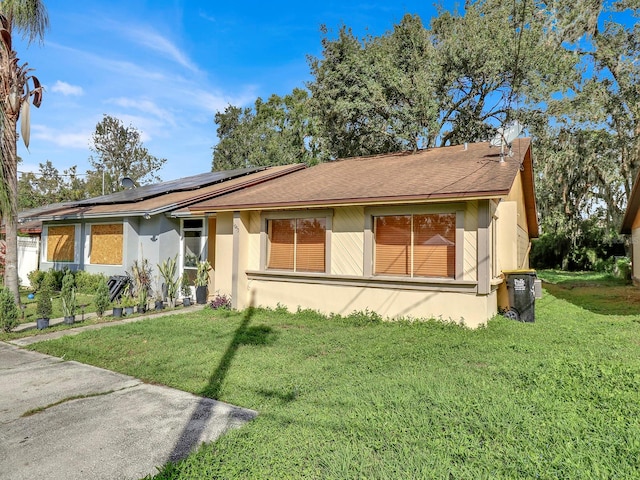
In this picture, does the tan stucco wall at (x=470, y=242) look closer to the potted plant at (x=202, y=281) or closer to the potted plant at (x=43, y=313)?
the potted plant at (x=202, y=281)

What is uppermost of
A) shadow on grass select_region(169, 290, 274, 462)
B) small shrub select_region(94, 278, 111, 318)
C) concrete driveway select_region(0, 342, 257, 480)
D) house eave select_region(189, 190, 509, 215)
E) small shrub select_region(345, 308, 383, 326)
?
house eave select_region(189, 190, 509, 215)

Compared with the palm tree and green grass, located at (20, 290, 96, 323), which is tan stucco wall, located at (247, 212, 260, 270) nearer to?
green grass, located at (20, 290, 96, 323)

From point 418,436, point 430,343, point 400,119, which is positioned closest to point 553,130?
point 400,119

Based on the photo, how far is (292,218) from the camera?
9312 mm

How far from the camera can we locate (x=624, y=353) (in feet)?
18.6

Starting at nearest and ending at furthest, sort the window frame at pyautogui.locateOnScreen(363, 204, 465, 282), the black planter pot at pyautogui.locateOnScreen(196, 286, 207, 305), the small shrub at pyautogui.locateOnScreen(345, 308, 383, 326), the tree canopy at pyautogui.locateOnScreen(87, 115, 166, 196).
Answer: the window frame at pyautogui.locateOnScreen(363, 204, 465, 282)
the small shrub at pyautogui.locateOnScreen(345, 308, 383, 326)
the black planter pot at pyautogui.locateOnScreen(196, 286, 207, 305)
the tree canopy at pyautogui.locateOnScreen(87, 115, 166, 196)

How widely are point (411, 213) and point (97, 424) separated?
6271 millimetres

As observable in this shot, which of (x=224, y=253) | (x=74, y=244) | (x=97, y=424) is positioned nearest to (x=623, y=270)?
Result: (x=224, y=253)

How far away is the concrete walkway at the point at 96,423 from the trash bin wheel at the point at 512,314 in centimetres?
646

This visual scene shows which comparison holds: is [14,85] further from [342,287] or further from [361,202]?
[342,287]

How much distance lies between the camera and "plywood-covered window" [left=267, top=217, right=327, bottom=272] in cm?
893

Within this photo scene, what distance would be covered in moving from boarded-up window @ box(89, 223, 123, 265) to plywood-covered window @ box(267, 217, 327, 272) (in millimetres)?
5989

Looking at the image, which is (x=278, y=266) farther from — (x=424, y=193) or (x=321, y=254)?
(x=424, y=193)

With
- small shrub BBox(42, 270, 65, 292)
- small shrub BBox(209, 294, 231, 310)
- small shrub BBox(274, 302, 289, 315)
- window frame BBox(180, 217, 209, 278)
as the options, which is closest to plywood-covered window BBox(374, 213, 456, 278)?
small shrub BBox(274, 302, 289, 315)
